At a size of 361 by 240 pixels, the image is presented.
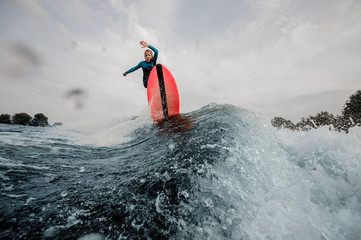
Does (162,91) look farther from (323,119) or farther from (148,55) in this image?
(323,119)

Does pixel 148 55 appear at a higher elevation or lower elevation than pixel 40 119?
lower

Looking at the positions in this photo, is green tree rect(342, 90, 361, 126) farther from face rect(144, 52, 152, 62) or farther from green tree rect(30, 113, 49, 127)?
green tree rect(30, 113, 49, 127)

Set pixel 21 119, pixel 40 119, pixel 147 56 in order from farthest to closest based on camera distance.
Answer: pixel 40 119 → pixel 21 119 → pixel 147 56

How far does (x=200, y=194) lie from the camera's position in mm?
1801

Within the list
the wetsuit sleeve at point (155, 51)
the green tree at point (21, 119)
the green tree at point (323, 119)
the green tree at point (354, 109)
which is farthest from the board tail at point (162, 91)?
the green tree at point (21, 119)

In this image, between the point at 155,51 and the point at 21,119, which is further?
the point at 21,119

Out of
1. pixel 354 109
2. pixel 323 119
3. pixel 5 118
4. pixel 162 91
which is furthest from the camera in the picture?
pixel 5 118

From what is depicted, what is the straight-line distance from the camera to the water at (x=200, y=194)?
1.49 meters

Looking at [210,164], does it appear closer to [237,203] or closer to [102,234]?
[237,203]

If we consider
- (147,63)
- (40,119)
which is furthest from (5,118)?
(147,63)

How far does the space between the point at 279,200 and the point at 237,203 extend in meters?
0.52

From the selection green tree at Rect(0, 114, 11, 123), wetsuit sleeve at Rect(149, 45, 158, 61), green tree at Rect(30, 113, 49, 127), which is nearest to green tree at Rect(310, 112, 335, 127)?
wetsuit sleeve at Rect(149, 45, 158, 61)

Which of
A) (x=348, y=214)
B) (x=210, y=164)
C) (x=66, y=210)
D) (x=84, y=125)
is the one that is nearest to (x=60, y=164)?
(x=66, y=210)

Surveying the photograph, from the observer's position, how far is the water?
4.90ft
